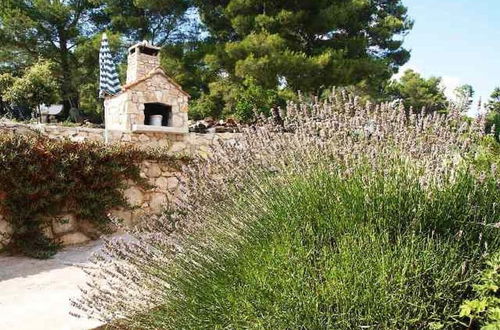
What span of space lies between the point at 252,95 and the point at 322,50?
272 cm

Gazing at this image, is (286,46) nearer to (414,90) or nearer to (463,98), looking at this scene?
(463,98)

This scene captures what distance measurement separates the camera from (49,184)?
4.68 meters

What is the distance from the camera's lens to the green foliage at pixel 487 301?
4.43 ft

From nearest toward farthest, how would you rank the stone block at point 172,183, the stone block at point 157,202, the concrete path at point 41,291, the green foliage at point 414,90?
1. the concrete path at point 41,291
2. the stone block at point 157,202
3. the stone block at point 172,183
4. the green foliage at point 414,90

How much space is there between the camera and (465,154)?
74.2 inches

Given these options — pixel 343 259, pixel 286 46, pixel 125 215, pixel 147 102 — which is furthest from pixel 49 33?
pixel 343 259

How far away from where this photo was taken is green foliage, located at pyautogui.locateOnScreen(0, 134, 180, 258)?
449 centimetres

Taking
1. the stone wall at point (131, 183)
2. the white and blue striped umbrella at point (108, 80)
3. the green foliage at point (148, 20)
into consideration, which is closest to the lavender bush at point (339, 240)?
the stone wall at point (131, 183)

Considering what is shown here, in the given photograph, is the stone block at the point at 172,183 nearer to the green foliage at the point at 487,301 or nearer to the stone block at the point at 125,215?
the stone block at the point at 125,215

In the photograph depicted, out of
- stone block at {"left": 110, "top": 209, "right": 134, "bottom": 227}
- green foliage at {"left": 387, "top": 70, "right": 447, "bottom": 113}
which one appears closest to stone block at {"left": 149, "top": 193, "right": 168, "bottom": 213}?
stone block at {"left": 110, "top": 209, "right": 134, "bottom": 227}

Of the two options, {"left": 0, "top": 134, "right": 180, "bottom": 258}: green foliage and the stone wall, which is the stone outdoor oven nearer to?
the stone wall

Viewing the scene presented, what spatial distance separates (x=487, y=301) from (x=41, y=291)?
314cm

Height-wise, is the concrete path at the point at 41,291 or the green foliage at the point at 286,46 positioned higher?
the green foliage at the point at 286,46

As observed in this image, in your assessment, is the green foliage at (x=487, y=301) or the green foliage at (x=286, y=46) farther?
the green foliage at (x=286, y=46)
